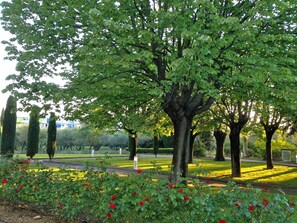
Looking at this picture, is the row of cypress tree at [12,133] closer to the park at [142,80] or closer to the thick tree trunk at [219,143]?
the thick tree trunk at [219,143]

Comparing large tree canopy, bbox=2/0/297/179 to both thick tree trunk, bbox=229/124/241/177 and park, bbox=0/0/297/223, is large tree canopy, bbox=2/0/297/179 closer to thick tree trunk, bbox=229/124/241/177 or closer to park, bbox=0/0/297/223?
park, bbox=0/0/297/223

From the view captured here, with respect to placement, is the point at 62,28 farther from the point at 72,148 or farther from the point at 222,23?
the point at 72,148

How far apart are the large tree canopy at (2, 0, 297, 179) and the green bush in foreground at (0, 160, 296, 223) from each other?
1.67m

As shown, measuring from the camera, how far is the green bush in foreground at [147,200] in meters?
3.98

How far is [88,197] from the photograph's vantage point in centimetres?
526

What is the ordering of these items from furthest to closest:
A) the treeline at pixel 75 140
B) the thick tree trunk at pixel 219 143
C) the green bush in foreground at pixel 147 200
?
1. the treeline at pixel 75 140
2. the thick tree trunk at pixel 219 143
3. the green bush in foreground at pixel 147 200

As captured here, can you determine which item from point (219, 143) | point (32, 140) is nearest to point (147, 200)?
point (219, 143)

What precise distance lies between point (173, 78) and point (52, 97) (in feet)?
11.5

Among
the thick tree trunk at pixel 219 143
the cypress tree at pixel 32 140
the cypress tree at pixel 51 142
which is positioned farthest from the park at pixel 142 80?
the cypress tree at pixel 32 140

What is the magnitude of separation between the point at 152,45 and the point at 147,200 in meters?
4.42

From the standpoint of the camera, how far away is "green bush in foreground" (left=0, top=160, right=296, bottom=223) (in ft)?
13.1

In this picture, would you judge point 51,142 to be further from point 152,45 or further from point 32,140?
point 152,45

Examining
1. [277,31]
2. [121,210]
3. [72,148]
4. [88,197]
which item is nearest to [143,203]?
[121,210]

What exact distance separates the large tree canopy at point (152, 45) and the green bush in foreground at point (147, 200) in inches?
65.6
